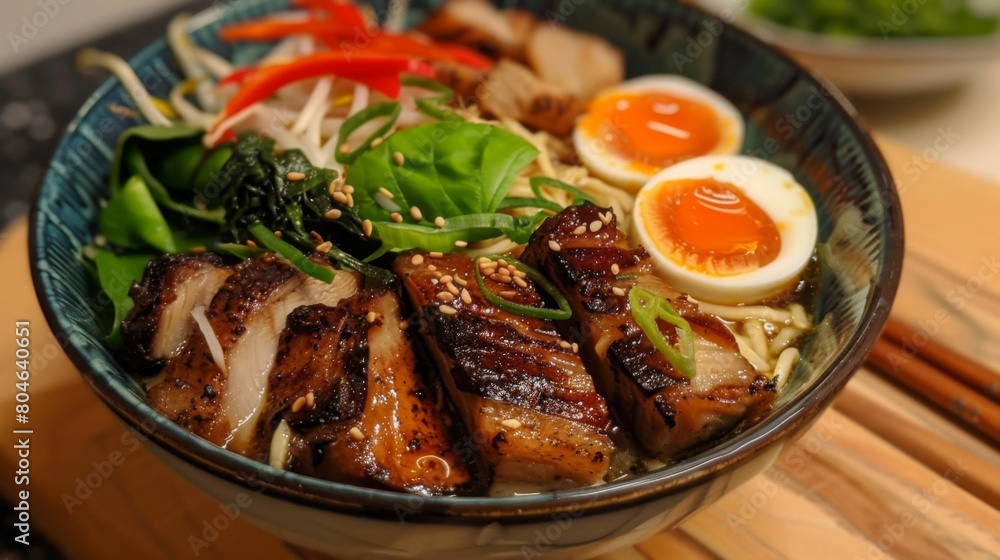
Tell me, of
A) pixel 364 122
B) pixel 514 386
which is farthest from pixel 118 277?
pixel 514 386

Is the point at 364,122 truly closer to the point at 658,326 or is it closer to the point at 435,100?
the point at 435,100

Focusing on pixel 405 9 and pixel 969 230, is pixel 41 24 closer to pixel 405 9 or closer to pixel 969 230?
pixel 405 9

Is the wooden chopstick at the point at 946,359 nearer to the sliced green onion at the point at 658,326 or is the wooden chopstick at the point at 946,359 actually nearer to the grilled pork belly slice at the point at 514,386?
the sliced green onion at the point at 658,326

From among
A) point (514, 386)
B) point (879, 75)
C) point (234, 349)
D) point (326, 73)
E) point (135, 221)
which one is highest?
point (326, 73)

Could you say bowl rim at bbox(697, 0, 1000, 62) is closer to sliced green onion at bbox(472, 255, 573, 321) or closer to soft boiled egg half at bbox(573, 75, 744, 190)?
soft boiled egg half at bbox(573, 75, 744, 190)

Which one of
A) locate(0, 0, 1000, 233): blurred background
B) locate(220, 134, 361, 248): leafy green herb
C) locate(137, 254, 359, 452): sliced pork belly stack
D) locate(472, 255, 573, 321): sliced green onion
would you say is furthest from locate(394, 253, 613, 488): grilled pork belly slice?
locate(0, 0, 1000, 233): blurred background

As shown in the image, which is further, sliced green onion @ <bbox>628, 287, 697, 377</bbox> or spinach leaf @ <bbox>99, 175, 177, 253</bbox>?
spinach leaf @ <bbox>99, 175, 177, 253</bbox>

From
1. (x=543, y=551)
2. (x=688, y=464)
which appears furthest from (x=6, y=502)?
(x=688, y=464)
